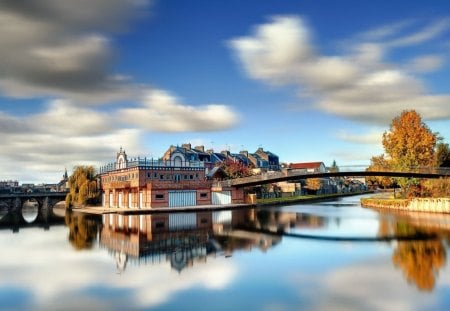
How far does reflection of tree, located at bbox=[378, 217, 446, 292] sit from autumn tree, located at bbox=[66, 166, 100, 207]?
2047 inches

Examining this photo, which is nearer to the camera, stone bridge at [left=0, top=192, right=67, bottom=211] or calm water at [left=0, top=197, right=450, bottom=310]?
calm water at [left=0, top=197, right=450, bottom=310]

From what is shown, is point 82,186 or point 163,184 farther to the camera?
point 82,186

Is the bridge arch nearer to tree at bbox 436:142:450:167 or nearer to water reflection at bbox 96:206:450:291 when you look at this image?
water reflection at bbox 96:206:450:291

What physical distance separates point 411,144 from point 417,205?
10.6 meters

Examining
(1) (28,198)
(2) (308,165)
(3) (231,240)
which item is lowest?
(3) (231,240)

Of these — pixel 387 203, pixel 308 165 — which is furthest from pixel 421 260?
pixel 308 165

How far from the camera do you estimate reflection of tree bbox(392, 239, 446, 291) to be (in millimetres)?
16328

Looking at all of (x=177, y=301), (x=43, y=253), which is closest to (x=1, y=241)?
(x=43, y=253)

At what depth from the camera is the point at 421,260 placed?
1981cm

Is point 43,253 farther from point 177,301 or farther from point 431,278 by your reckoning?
point 431,278

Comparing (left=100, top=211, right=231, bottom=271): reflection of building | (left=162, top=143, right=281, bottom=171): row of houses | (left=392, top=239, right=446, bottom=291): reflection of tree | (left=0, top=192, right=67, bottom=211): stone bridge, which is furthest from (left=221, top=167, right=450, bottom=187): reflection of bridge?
(left=0, top=192, right=67, bottom=211): stone bridge

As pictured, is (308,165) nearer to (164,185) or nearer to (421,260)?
(164,185)

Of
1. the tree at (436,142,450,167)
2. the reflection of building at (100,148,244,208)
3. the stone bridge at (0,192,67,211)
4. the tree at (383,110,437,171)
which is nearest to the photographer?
the tree at (383,110,437,171)

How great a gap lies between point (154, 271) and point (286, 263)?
6370 millimetres
